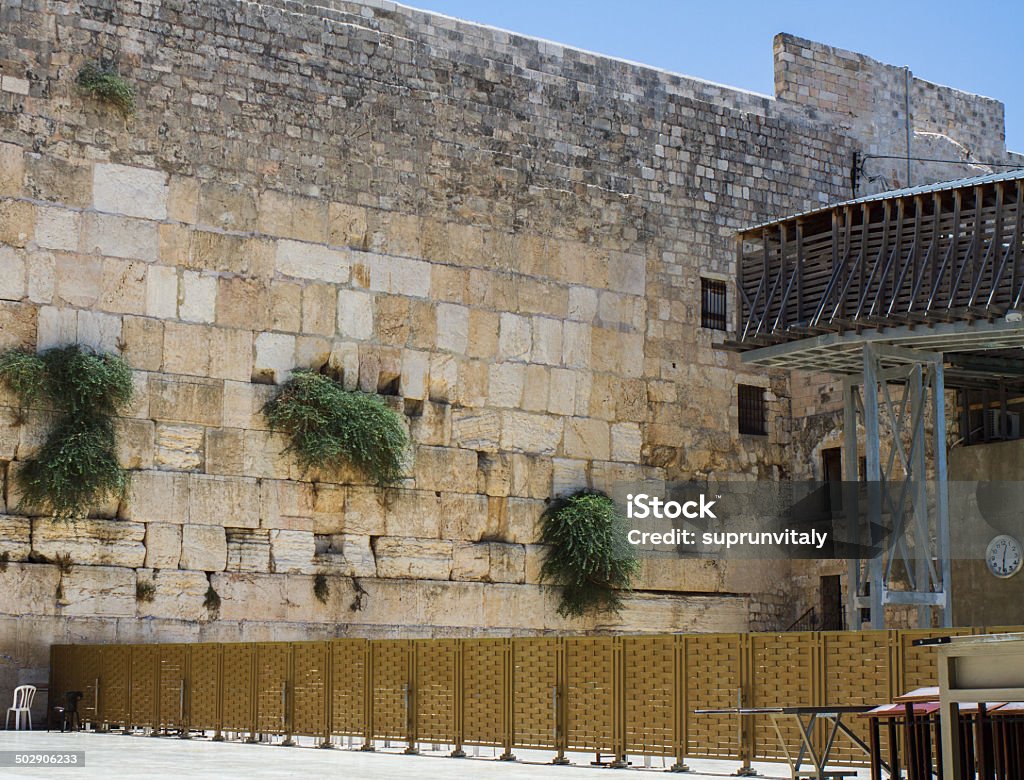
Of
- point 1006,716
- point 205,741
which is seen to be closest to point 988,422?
point 205,741

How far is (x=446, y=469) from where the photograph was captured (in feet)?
54.4

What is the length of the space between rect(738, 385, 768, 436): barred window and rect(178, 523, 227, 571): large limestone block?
6861 millimetres

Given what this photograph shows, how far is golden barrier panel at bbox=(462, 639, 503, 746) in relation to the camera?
10375 mm

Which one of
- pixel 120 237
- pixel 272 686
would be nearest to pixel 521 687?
pixel 272 686

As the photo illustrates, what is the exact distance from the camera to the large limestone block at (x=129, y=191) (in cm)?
1521

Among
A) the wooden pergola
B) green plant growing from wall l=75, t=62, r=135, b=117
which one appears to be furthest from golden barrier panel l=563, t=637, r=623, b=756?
green plant growing from wall l=75, t=62, r=135, b=117

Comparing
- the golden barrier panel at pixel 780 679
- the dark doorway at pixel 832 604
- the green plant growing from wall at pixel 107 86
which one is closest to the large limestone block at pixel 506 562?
the dark doorway at pixel 832 604

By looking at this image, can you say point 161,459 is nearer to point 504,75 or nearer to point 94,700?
point 94,700

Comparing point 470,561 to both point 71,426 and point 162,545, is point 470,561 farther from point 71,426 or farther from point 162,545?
point 71,426

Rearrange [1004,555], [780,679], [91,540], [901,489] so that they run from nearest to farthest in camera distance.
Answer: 1. [780,679]
2. [91,540]
3. [901,489]
4. [1004,555]

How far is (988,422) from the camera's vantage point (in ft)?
55.8

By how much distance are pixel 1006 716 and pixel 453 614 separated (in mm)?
11540

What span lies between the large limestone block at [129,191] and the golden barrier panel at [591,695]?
7.48 meters

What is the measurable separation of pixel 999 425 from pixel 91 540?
31.5 feet
